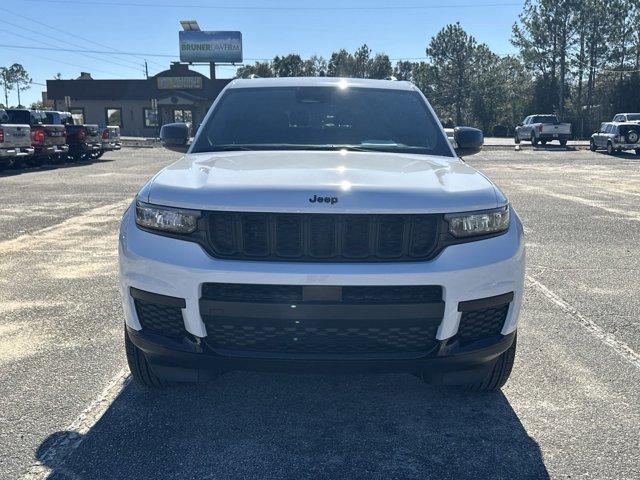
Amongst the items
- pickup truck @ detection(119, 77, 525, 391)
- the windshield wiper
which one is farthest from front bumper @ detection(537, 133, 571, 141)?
pickup truck @ detection(119, 77, 525, 391)

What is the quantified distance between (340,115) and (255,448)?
2382mm

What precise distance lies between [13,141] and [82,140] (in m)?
5.82

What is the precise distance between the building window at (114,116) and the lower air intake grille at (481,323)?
5823 cm

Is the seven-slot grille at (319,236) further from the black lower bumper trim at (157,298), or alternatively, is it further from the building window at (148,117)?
the building window at (148,117)

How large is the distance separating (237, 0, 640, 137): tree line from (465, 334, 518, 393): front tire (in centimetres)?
6227

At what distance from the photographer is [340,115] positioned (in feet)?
14.1

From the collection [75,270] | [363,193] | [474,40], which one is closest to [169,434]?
[363,193]

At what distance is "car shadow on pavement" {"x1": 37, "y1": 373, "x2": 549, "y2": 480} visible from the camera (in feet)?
8.94

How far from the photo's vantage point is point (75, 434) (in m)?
3.01

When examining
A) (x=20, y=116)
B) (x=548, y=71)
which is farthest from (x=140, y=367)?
(x=548, y=71)

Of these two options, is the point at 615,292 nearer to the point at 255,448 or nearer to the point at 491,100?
the point at 255,448

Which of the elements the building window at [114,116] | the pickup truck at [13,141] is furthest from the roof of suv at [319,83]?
the building window at [114,116]

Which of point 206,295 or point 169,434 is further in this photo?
point 169,434

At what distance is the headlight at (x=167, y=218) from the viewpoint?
9.21ft
